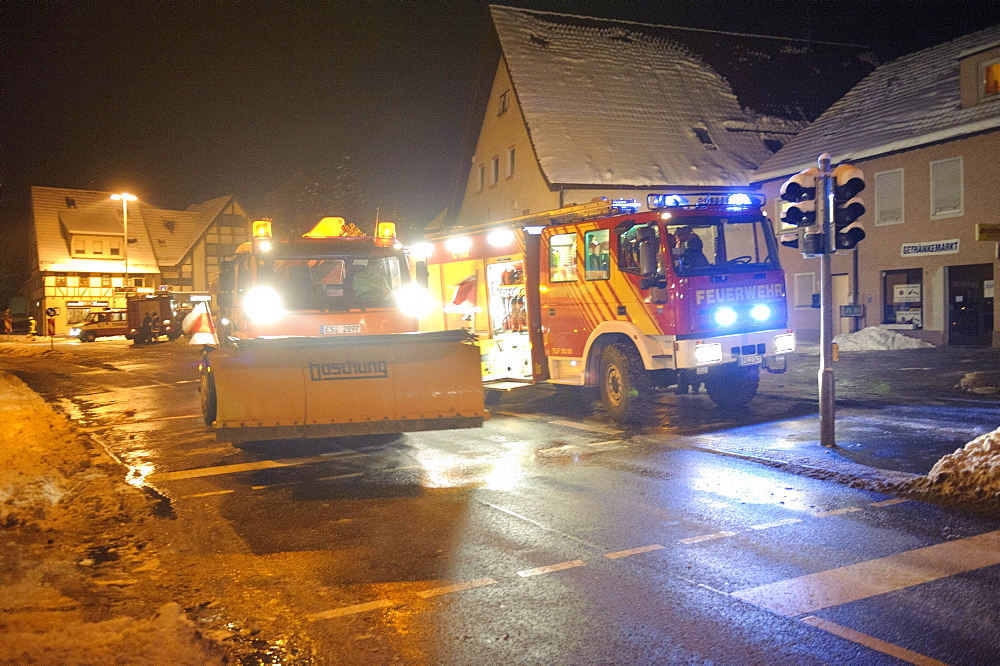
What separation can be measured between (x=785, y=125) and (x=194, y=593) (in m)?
34.3

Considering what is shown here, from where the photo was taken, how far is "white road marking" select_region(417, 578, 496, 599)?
5.12 metres

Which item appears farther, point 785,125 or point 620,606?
point 785,125

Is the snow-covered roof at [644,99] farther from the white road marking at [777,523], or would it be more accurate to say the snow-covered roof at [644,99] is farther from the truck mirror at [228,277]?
the white road marking at [777,523]

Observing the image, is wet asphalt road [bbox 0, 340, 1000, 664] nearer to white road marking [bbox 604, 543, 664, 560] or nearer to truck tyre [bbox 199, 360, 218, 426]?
white road marking [bbox 604, 543, 664, 560]

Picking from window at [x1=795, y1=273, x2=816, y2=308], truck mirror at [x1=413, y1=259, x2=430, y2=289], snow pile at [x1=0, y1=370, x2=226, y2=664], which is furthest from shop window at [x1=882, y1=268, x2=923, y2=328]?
snow pile at [x1=0, y1=370, x2=226, y2=664]

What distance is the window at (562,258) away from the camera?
12625 millimetres

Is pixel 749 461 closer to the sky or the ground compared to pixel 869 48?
closer to the ground

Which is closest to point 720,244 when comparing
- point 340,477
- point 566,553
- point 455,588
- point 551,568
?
point 340,477

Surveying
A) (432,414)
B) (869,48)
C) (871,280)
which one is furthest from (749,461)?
(869,48)

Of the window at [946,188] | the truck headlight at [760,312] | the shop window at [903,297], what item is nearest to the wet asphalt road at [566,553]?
the truck headlight at [760,312]

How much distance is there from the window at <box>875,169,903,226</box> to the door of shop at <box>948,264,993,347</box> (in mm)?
2506

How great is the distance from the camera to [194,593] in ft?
17.1

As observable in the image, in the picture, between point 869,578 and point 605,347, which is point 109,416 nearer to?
point 605,347

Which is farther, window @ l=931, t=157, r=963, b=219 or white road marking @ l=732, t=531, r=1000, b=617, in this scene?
window @ l=931, t=157, r=963, b=219
